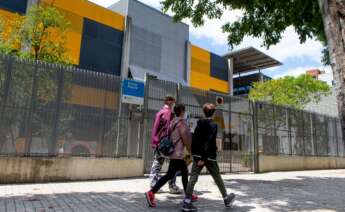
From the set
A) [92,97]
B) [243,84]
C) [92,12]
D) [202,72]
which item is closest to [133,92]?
[92,97]

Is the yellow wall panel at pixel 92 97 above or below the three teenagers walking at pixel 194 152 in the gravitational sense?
above

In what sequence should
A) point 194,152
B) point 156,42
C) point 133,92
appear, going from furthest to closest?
point 156,42 → point 133,92 → point 194,152

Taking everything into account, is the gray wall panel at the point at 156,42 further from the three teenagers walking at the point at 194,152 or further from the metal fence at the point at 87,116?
the three teenagers walking at the point at 194,152

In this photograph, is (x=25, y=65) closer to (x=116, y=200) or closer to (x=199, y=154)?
(x=116, y=200)

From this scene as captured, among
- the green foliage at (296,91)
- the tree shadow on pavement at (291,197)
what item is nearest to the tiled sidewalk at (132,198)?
the tree shadow on pavement at (291,197)

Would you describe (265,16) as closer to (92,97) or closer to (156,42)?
(92,97)

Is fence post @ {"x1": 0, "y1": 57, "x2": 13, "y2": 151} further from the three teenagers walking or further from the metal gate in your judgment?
the three teenagers walking

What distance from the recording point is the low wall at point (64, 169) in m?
6.89

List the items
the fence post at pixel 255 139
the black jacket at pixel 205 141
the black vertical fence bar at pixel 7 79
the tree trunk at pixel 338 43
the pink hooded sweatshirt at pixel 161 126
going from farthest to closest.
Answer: the fence post at pixel 255 139 < the black vertical fence bar at pixel 7 79 < the pink hooded sweatshirt at pixel 161 126 < the black jacket at pixel 205 141 < the tree trunk at pixel 338 43

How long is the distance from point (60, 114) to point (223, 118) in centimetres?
607

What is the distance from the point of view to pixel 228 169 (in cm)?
1138

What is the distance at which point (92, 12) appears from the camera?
91.1 ft

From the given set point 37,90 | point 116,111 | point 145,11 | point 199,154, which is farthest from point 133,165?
point 145,11

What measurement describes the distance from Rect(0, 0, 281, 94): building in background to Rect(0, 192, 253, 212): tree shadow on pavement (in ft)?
55.0
